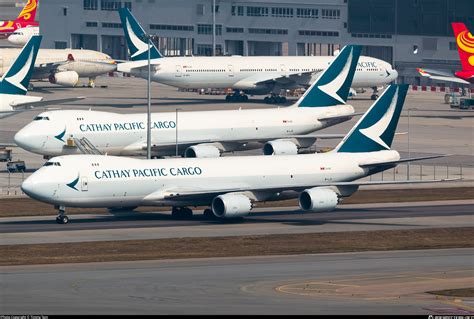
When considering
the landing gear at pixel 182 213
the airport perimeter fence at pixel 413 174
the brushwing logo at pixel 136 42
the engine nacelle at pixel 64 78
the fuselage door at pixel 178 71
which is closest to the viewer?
the landing gear at pixel 182 213

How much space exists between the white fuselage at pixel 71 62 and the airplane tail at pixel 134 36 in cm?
2114

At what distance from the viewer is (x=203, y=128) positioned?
342 ft

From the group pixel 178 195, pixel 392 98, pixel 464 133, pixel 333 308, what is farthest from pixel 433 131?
pixel 333 308

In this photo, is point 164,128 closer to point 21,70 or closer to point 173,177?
point 21,70

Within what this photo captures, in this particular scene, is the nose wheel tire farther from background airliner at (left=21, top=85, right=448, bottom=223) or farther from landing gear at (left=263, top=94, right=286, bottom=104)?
landing gear at (left=263, top=94, right=286, bottom=104)

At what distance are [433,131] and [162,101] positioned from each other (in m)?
43.5

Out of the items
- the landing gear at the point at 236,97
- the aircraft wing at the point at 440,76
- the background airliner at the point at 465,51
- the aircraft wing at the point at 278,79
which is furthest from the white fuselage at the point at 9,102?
the aircraft wing at the point at 440,76

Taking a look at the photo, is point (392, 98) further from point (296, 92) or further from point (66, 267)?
point (296, 92)

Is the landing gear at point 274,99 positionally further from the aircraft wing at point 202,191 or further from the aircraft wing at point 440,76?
the aircraft wing at point 202,191

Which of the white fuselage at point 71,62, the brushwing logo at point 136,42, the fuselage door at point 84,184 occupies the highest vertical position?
the brushwing logo at point 136,42

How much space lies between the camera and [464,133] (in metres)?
135

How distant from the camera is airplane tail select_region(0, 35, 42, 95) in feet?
371

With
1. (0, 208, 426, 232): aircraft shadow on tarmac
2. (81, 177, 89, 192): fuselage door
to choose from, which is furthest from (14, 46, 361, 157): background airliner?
(81, 177, 89, 192): fuselage door

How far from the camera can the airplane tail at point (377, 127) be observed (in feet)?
269
